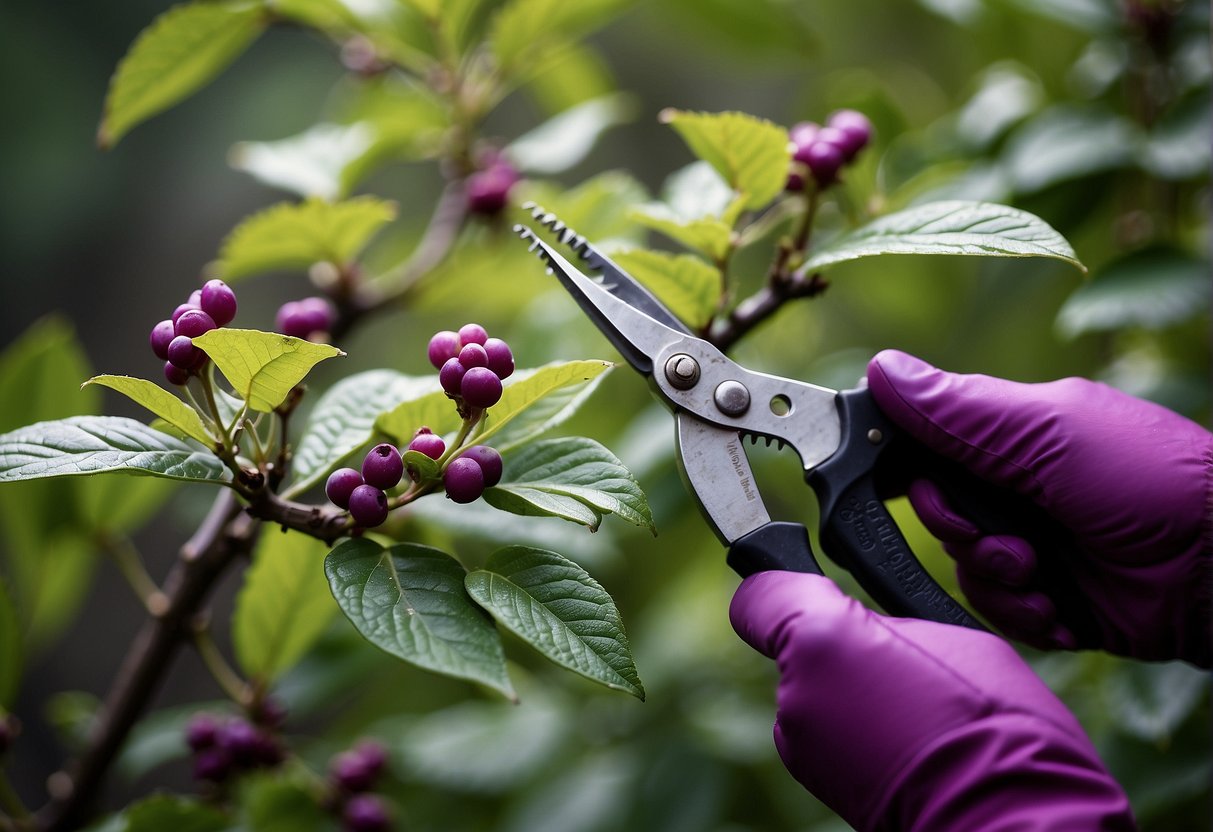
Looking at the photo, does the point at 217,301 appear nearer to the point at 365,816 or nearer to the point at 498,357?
the point at 498,357

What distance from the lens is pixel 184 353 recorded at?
0.42m

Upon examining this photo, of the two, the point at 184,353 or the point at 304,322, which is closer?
the point at 184,353

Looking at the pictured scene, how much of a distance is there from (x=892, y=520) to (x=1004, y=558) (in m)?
0.07

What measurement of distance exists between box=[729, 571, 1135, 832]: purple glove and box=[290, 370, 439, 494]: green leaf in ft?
0.68

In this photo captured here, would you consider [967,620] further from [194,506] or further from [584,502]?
[194,506]

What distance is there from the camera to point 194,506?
87 centimetres

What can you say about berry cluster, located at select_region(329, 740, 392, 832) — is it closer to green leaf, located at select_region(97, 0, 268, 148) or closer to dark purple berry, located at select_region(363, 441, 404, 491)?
→ dark purple berry, located at select_region(363, 441, 404, 491)

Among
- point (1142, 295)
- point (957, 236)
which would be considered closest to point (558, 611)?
point (957, 236)

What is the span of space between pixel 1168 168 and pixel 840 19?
0.55 meters

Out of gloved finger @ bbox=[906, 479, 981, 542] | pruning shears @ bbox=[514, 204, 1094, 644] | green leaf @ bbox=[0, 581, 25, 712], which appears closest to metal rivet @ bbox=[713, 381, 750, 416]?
pruning shears @ bbox=[514, 204, 1094, 644]

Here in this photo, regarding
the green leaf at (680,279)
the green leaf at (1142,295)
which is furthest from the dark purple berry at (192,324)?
the green leaf at (1142,295)

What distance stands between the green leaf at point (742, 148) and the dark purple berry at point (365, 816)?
48 cm

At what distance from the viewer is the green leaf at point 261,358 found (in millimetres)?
393

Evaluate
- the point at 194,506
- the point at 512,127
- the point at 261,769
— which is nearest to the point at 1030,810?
the point at 261,769
